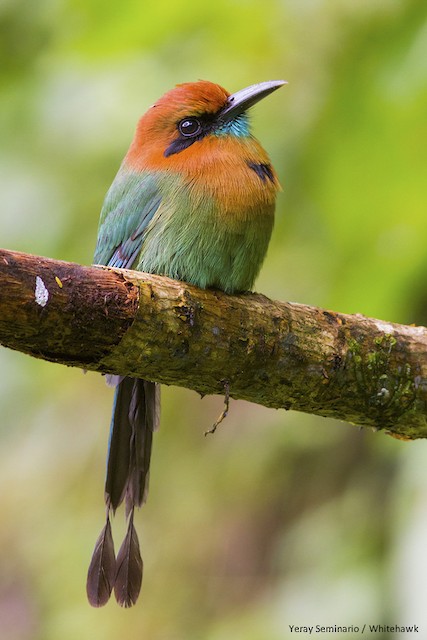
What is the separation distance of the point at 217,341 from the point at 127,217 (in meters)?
0.79

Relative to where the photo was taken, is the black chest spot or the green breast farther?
the black chest spot

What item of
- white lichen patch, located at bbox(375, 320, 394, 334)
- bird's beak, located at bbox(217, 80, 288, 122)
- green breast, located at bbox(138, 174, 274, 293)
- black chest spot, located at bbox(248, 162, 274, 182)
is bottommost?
white lichen patch, located at bbox(375, 320, 394, 334)

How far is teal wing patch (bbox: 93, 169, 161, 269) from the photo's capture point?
295cm

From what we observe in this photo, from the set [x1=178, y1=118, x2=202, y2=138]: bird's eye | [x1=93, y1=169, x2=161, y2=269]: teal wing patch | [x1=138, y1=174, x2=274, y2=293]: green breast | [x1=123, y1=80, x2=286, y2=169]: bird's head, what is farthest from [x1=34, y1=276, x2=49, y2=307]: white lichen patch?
[x1=178, y1=118, x2=202, y2=138]: bird's eye

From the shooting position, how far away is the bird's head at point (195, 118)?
3045 mm

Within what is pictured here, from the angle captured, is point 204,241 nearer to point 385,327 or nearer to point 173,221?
point 173,221

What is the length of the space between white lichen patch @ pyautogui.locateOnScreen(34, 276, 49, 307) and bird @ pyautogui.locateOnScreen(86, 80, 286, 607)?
0.74 metres

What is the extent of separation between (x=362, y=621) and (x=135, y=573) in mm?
772

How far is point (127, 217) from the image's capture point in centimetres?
302

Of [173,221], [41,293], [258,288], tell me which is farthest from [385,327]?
[258,288]

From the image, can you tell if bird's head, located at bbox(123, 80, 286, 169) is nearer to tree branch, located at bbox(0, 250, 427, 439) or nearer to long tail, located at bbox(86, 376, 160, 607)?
tree branch, located at bbox(0, 250, 427, 439)

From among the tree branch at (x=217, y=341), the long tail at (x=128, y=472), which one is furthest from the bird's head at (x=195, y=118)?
the long tail at (x=128, y=472)

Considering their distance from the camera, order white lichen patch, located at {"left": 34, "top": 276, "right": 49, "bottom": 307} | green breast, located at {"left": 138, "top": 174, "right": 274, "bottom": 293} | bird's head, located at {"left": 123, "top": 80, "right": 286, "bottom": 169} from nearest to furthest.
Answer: white lichen patch, located at {"left": 34, "top": 276, "right": 49, "bottom": 307}
green breast, located at {"left": 138, "top": 174, "right": 274, "bottom": 293}
bird's head, located at {"left": 123, "top": 80, "right": 286, "bottom": 169}

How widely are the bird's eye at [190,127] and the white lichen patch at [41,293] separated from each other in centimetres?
Answer: 121
